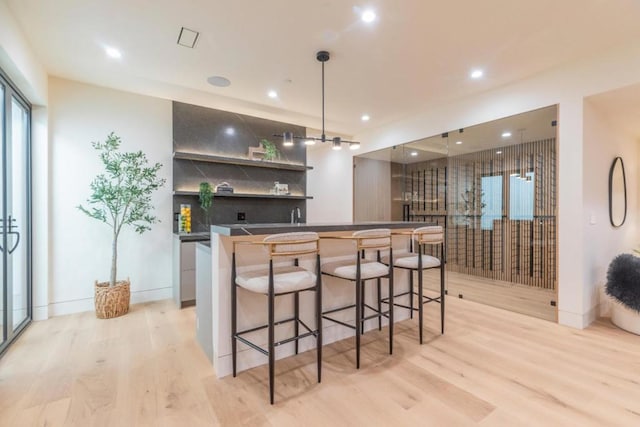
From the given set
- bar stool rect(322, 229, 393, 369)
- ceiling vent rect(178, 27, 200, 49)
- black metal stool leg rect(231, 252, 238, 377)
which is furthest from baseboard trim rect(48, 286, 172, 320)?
ceiling vent rect(178, 27, 200, 49)

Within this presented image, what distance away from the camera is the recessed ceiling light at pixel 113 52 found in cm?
299

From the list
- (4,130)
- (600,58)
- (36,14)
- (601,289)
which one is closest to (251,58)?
(36,14)

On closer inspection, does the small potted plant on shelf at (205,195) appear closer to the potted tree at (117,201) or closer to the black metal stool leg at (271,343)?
the potted tree at (117,201)

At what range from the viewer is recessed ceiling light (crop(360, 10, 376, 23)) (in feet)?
7.90

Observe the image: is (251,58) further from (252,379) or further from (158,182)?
(252,379)

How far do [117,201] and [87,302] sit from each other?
4.56 ft

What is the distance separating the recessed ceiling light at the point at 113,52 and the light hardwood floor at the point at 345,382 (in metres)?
2.91

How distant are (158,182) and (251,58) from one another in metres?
2.23

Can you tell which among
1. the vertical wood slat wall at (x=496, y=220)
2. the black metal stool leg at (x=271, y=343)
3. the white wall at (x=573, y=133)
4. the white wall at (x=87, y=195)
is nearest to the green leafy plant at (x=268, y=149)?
the white wall at (x=87, y=195)

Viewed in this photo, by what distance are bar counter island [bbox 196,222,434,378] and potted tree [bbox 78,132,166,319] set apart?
1497mm

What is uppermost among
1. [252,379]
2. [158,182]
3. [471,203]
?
[158,182]

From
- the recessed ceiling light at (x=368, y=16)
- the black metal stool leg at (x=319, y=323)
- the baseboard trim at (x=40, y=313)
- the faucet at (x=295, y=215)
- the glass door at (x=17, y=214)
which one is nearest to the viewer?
the black metal stool leg at (x=319, y=323)

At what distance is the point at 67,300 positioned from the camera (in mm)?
3656

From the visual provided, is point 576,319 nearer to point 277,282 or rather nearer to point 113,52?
point 277,282
